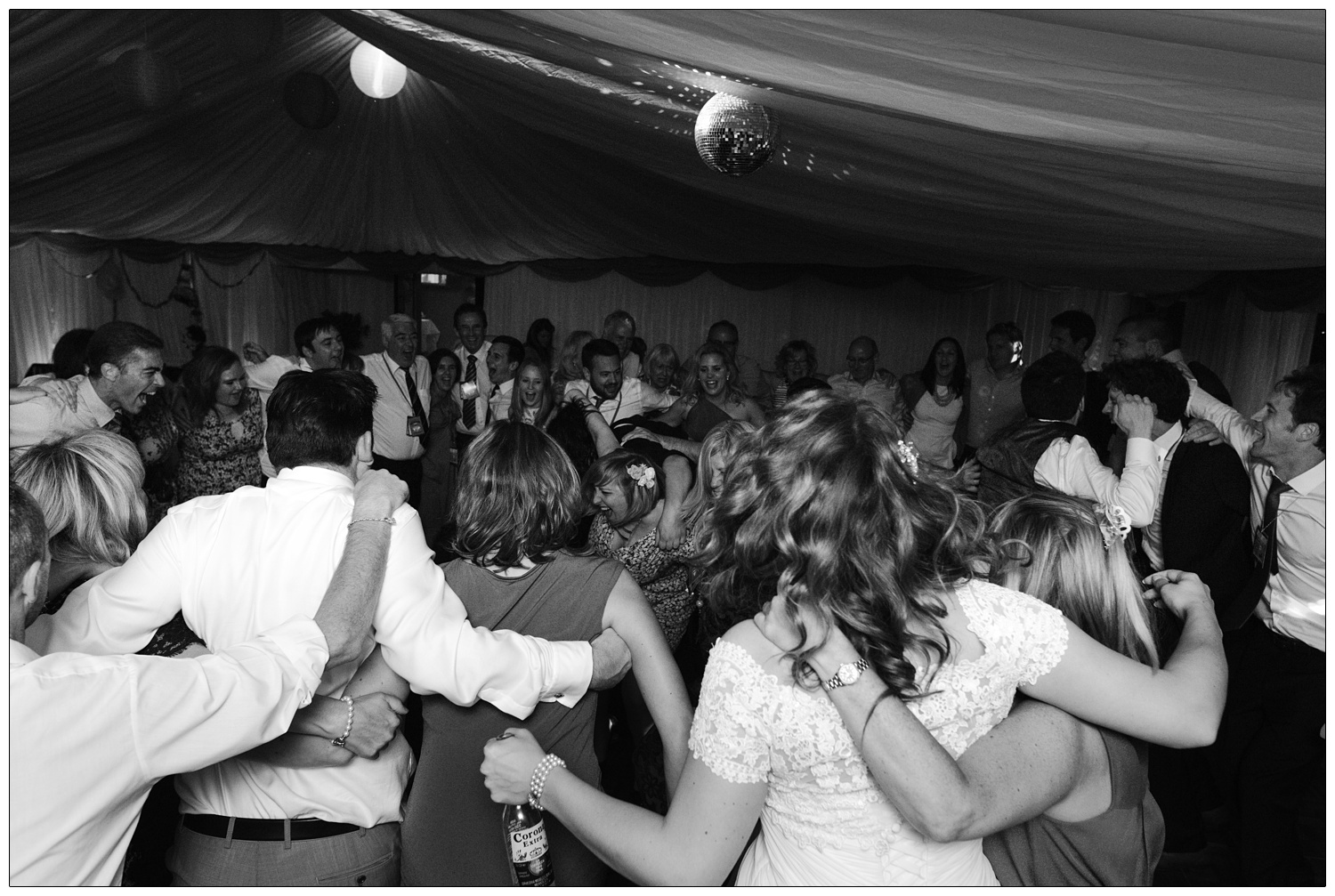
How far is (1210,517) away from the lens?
2902 millimetres

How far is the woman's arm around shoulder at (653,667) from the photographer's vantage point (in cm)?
163

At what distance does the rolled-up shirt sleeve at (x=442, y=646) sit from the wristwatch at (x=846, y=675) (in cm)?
63

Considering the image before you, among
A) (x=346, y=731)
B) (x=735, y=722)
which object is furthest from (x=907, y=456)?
(x=346, y=731)

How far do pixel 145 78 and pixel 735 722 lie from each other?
13.7 ft

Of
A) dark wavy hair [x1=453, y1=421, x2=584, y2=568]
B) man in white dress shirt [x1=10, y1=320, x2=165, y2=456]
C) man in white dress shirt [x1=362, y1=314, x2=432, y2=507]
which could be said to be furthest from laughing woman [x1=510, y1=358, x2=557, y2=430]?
dark wavy hair [x1=453, y1=421, x2=584, y2=568]

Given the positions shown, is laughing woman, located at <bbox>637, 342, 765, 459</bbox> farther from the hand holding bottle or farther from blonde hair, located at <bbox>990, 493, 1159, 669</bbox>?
the hand holding bottle

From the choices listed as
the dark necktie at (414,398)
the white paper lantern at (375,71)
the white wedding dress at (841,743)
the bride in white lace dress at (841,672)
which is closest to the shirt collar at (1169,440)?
the bride in white lace dress at (841,672)

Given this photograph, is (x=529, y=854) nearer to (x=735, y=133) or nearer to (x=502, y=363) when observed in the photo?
(x=735, y=133)

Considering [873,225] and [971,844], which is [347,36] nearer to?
[873,225]

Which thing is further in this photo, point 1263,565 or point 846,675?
point 1263,565

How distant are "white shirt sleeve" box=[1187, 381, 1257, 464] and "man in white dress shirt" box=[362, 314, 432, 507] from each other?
3660 millimetres

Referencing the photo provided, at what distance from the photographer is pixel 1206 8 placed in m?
1.56

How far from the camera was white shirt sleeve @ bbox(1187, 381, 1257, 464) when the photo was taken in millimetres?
3170

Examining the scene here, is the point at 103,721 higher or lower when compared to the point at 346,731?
higher
